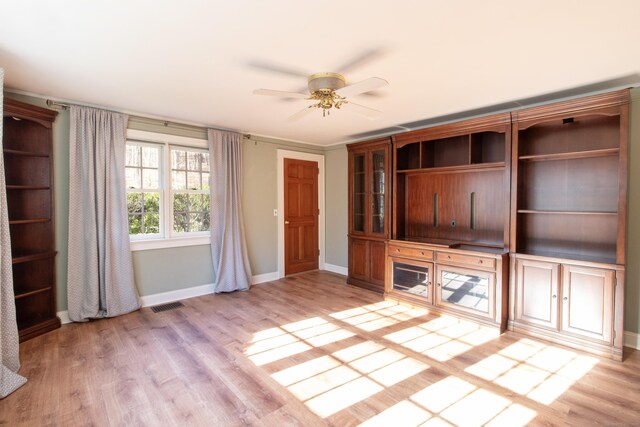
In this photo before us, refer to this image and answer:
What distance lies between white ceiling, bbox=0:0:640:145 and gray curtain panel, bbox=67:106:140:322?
0.33 m

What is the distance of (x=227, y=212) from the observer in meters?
4.61

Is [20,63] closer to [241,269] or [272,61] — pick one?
[272,61]

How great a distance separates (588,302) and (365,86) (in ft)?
9.09

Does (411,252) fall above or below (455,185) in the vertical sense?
below

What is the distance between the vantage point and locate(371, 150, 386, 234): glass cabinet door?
15.1 ft

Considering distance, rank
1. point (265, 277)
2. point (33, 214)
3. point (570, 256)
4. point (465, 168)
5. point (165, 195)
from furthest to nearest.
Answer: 1. point (265, 277)
2. point (165, 195)
3. point (465, 168)
4. point (33, 214)
5. point (570, 256)

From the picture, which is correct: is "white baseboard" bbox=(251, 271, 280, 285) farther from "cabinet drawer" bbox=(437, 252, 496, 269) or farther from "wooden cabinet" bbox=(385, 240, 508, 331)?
"cabinet drawer" bbox=(437, 252, 496, 269)

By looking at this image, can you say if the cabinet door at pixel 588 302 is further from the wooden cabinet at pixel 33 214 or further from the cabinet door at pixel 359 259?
the wooden cabinet at pixel 33 214

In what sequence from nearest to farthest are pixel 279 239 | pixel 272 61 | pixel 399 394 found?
pixel 399 394
pixel 272 61
pixel 279 239

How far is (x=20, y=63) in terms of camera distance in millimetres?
2512

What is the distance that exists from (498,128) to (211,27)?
298 centimetres

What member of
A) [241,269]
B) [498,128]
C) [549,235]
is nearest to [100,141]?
[241,269]

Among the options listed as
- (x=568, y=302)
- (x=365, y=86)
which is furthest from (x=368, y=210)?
(x=365, y=86)

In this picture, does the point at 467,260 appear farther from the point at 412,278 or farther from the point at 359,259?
the point at 359,259
